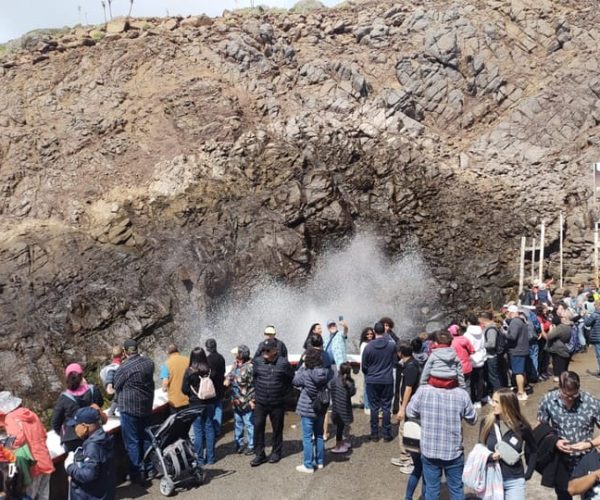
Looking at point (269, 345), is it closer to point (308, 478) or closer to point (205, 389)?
point (205, 389)

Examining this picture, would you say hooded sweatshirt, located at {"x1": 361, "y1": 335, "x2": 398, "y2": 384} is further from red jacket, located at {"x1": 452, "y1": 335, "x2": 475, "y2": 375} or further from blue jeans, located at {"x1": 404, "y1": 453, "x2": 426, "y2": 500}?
blue jeans, located at {"x1": 404, "y1": 453, "x2": 426, "y2": 500}

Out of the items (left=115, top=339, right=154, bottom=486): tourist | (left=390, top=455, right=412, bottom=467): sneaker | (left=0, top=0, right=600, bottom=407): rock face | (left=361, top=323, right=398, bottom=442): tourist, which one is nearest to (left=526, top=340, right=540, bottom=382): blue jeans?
(left=361, top=323, right=398, bottom=442): tourist

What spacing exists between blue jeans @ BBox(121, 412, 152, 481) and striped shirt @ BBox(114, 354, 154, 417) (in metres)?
0.10

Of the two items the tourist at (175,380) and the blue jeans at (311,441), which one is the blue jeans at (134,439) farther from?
the blue jeans at (311,441)

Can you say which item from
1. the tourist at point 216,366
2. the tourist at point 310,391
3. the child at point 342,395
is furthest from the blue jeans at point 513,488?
the tourist at point 216,366

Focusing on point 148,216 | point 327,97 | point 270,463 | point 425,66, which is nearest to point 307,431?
point 270,463

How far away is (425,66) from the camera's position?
3747 centimetres

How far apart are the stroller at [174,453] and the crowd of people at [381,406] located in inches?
8.5

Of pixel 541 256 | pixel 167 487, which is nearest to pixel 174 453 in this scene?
pixel 167 487

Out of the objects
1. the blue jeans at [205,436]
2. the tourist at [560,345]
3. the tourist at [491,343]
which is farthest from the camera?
the tourist at [560,345]

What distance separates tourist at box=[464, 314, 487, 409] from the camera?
30.9 ft

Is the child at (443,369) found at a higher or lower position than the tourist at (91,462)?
higher

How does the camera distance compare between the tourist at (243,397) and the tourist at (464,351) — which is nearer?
the tourist at (243,397)

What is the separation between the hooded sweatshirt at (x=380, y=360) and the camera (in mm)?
8203
